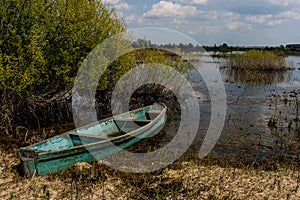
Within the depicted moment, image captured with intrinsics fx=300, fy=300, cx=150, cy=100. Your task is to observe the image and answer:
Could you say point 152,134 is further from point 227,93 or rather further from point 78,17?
point 227,93

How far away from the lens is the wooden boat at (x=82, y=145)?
5.88 metres

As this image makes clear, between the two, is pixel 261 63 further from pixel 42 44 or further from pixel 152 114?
pixel 42 44

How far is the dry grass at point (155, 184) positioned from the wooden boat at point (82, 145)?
211 millimetres

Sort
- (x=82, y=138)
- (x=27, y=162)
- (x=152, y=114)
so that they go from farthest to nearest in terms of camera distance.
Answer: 1. (x=152, y=114)
2. (x=82, y=138)
3. (x=27, y=162)

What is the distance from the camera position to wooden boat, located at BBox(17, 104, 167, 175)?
5875 millimetres

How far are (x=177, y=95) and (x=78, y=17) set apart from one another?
6663 millimetres

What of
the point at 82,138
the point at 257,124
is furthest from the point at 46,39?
the point at 257,124

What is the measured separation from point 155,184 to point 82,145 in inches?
69.2

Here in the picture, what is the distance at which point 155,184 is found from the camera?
5953 mm

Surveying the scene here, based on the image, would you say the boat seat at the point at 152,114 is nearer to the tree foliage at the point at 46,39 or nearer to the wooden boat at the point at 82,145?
the wooden boat at the point at 82,145

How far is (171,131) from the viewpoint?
33.2 ft

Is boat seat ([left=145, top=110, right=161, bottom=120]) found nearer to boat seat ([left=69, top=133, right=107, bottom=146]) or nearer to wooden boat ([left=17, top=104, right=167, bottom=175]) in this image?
wooden boat ([left=17, top=104, right=167, bottom=175])

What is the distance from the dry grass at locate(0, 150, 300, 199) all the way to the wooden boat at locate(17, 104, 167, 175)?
0.21 metres

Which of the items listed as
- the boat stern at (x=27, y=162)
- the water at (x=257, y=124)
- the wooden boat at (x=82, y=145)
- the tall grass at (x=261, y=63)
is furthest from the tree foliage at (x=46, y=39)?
the tall grass at (x=261, y=63)
